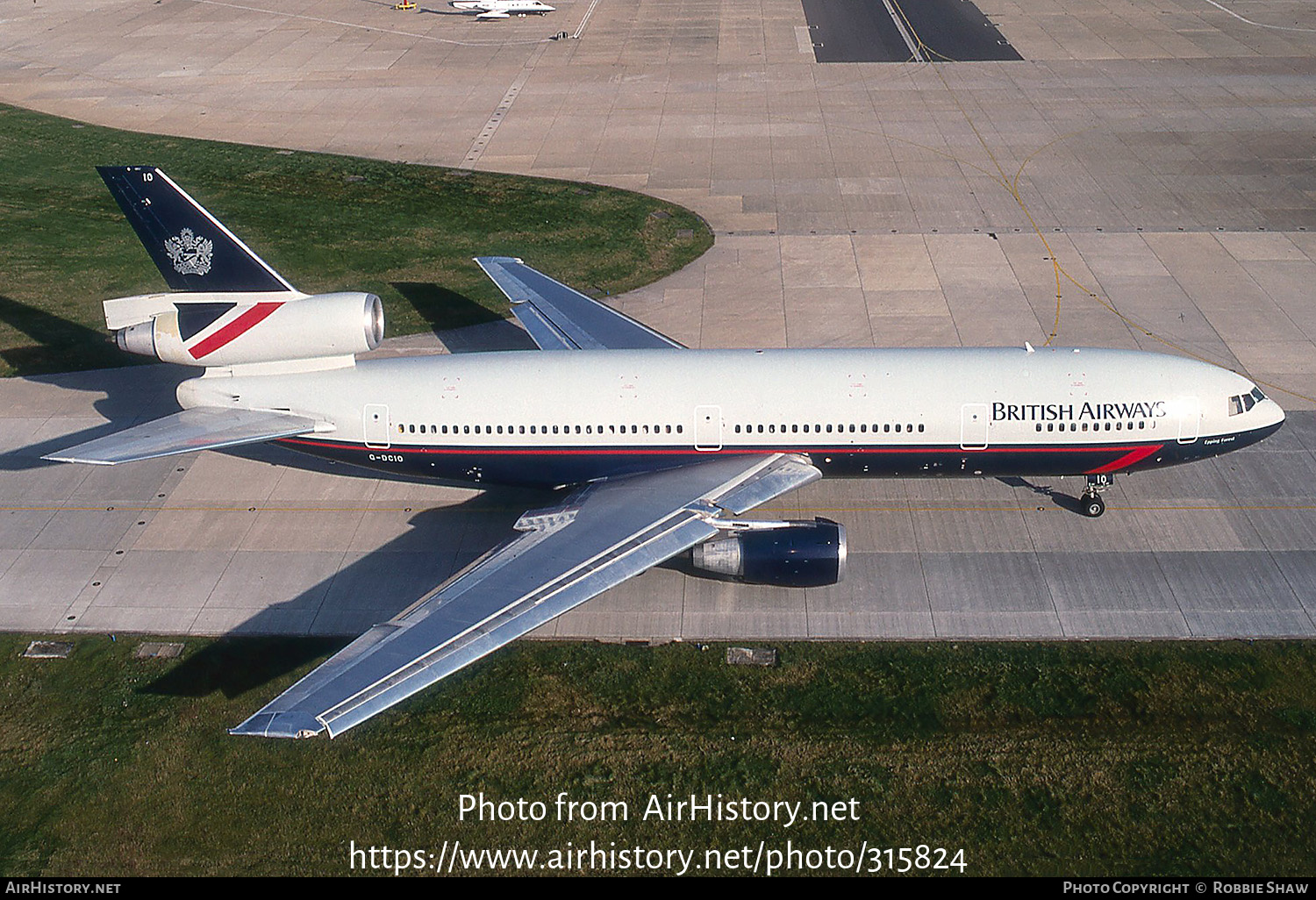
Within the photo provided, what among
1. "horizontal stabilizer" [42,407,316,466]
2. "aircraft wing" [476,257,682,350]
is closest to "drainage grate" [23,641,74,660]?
"horizontal stabilizer" [42,407,316,466]

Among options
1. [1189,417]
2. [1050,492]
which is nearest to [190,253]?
[1050,492]

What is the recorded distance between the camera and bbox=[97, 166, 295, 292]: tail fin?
25016 mm

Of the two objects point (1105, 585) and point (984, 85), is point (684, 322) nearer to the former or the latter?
point (1105, 585)

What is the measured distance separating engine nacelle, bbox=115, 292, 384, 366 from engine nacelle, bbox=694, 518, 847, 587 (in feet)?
35.0

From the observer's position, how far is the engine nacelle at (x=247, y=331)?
26.1 m

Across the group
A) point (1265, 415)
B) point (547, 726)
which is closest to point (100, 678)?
point (547, 726)

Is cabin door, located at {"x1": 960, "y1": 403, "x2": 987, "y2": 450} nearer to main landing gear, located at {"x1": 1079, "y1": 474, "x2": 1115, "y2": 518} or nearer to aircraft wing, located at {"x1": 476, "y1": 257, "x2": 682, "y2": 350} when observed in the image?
main landing gear, located at {"x1": 1079, "y1": 474, "x2": 1115, "y2": 518}

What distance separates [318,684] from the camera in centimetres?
1834

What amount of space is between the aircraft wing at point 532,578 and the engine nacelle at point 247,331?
7.10 metres

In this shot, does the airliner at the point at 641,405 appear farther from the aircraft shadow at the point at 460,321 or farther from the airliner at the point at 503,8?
the airliner at the point at 503,8

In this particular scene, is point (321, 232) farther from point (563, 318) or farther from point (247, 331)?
point (247, 331)

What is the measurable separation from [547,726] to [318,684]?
17.5 ft

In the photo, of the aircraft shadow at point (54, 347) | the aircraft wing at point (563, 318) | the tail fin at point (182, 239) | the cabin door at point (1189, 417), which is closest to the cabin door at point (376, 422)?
the tail fin at point (182, 239)
